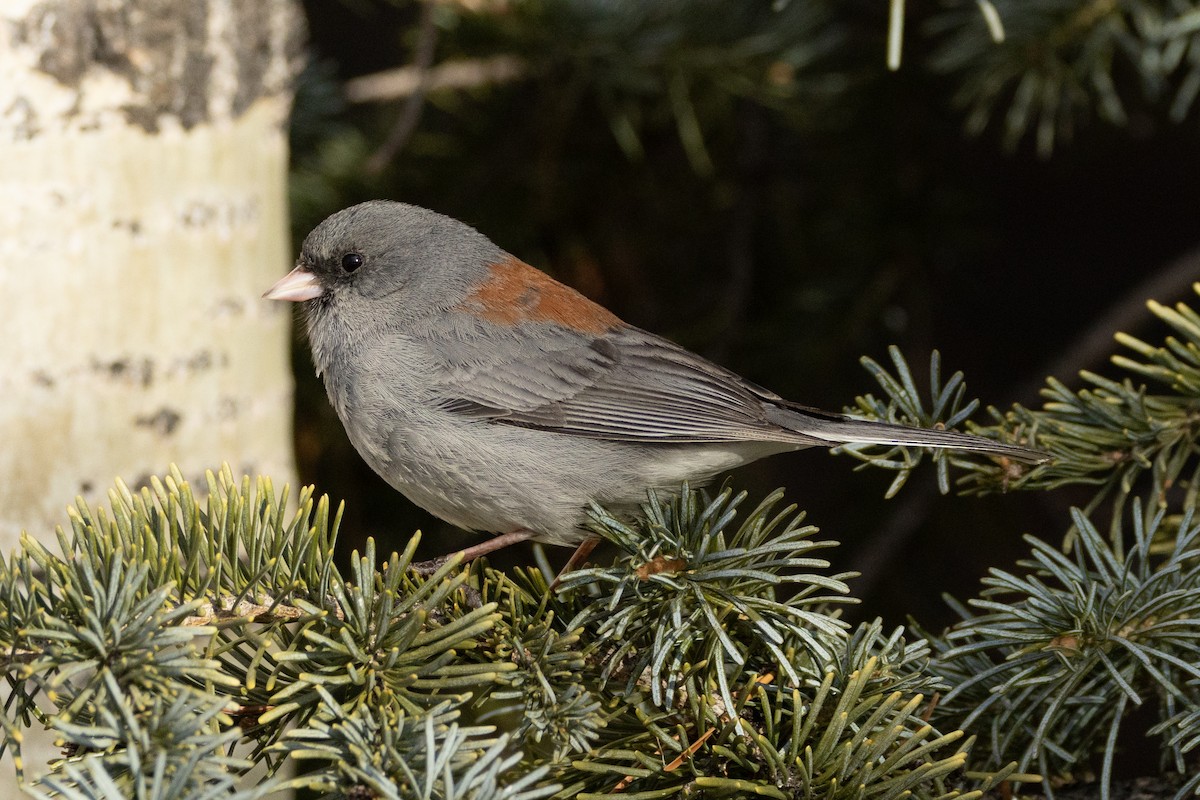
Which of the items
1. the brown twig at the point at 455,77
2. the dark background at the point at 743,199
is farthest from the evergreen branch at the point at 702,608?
the brown twig at the point at 455,77

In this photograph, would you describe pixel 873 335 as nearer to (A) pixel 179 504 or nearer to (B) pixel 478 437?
(B) pixel 478 437

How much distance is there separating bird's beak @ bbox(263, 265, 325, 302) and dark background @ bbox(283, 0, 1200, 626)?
0.71 m

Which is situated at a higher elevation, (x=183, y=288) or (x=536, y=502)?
(x=183, y=288)

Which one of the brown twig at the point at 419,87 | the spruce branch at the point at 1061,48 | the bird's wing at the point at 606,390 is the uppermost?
the spruce branch at the point at 1061,48

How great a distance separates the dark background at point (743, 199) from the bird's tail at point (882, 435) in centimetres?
59

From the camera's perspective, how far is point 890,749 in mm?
1235

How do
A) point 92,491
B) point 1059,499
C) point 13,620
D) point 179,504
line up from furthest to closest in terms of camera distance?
point 1059,499 < point 92,491 < point 179,504 < point 13,620

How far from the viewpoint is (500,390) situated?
191cm

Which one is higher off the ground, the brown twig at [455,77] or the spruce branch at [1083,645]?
the brown twig at [455,77]

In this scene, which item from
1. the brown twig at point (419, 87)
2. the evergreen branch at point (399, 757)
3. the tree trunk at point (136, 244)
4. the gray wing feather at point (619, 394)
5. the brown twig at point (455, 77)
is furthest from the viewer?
the brown twig at point (455, 77)

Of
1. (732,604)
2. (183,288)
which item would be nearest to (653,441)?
(732,604)

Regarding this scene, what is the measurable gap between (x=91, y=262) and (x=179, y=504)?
69 centimetres

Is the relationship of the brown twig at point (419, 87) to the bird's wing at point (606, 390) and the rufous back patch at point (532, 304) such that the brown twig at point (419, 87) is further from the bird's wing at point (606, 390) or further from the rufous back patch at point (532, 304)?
the bird's wing at point (606, 390)

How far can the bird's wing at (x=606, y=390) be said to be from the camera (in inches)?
72.9
